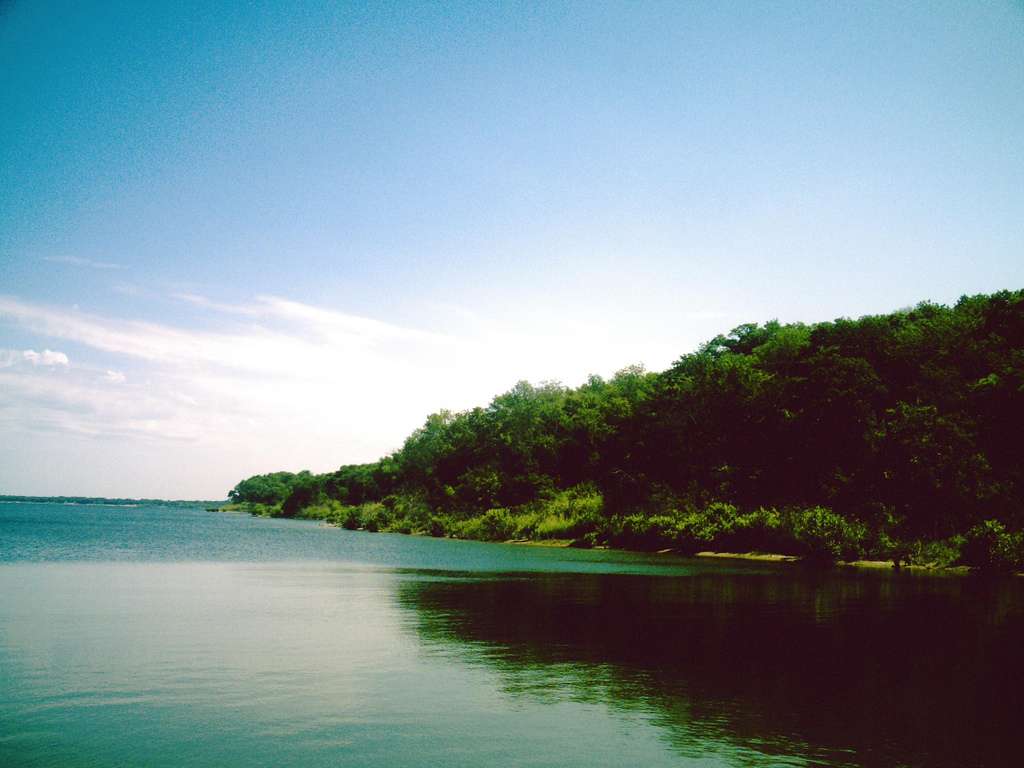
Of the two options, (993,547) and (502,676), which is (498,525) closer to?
(993,547)

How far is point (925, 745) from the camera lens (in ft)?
52.3

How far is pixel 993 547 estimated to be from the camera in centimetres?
6084

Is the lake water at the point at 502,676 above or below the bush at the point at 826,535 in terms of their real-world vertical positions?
below

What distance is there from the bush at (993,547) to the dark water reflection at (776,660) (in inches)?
731

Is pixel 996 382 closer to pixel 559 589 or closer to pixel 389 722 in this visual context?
pixel 559 589

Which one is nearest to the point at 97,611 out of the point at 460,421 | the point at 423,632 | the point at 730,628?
the point at 423,632

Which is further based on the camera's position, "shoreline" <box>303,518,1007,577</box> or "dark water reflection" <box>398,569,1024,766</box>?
"shoreline" <box>303,518,1007,577</box>

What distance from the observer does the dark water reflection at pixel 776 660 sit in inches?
650

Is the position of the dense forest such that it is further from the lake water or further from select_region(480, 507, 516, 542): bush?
the lake water

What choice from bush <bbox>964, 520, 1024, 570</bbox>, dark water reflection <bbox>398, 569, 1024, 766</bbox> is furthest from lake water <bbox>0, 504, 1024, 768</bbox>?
bush <bbox>964, 520, 1024, 570</bbox>

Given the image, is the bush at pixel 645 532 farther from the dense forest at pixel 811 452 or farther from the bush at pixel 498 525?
the bush at pixel 498 525

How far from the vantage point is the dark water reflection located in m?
16.5

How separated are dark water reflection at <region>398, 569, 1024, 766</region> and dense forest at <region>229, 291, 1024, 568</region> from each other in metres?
26.7

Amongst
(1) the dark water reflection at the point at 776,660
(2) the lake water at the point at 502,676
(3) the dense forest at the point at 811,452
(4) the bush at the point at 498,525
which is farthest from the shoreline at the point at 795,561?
(2) the lake water at the point at 502,676
